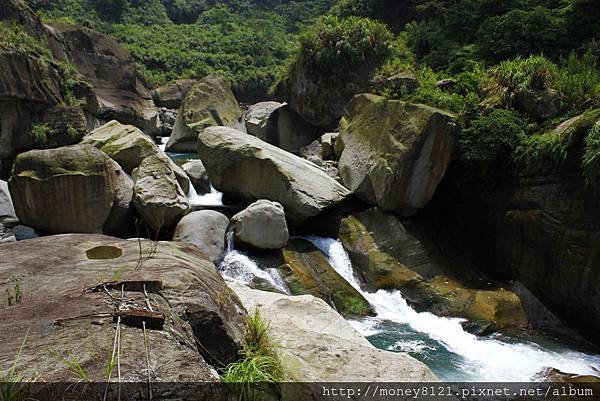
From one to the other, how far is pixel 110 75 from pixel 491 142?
2799 cm

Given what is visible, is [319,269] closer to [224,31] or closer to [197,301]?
[197,301]

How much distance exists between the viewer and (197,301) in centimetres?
430

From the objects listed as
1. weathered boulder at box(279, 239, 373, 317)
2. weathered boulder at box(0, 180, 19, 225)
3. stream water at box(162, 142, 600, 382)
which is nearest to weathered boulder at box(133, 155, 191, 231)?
stream water at box(162, 142, 600, 382)

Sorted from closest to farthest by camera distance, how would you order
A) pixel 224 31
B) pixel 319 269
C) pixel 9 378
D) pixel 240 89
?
pixel 9 378 < pixel 319 269 < pixel 240 89 < pixel 224 31

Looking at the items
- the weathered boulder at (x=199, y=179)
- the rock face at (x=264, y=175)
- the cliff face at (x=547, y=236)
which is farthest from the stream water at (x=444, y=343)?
the weathered boulder at (x=199, y=179)

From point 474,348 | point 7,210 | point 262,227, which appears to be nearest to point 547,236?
point 474,348

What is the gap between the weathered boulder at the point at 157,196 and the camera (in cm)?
1173

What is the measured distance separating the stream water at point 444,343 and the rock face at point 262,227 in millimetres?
465

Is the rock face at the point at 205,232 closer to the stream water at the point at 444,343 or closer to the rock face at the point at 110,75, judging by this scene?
the stream water at the point at 444,343

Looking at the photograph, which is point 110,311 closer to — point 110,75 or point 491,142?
point 491,142

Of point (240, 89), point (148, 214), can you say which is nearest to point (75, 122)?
point (148, 214)

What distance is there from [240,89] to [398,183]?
40.7 metres

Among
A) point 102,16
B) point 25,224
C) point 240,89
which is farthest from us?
point 102,16

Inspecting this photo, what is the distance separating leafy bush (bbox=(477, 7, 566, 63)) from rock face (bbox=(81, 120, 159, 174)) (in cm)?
1346
